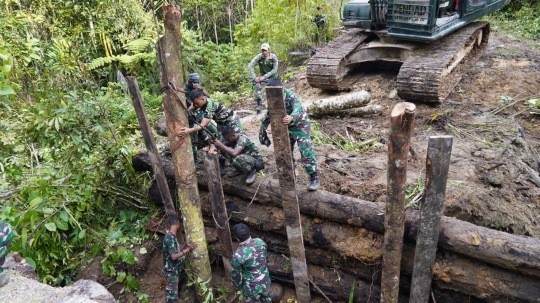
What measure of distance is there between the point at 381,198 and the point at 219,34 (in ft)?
47.4

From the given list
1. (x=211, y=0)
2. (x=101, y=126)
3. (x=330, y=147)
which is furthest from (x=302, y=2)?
(x=101, y=126)

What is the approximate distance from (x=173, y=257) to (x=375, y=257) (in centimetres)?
236

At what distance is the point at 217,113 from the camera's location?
5.47 meters

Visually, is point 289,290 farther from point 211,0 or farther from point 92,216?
point 211,0

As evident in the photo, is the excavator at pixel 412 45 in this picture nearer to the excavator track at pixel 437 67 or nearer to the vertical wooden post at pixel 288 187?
the excavator track at pixel 437 67

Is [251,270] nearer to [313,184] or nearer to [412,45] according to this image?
[313,184]

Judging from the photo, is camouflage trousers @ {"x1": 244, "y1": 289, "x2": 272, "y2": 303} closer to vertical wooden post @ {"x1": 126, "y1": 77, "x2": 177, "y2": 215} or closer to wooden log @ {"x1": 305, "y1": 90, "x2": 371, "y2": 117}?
vertical wooden post @ {"x1": 126, "y1": 77, "x2": 177, "y2": 215}

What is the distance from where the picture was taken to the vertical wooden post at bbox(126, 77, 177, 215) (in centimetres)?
490

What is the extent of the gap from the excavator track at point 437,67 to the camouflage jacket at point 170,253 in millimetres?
5041

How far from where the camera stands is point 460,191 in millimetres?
4961

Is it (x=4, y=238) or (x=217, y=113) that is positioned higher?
(x=217, y=113)

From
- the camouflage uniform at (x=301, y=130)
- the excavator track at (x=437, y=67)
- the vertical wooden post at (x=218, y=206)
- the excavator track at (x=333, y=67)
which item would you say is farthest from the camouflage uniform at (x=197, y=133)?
the excavator track at (x=437, y=67)

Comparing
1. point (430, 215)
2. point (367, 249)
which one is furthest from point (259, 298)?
point (430, 215)

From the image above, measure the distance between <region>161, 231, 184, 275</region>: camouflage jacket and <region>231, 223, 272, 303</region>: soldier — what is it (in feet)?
2.64
